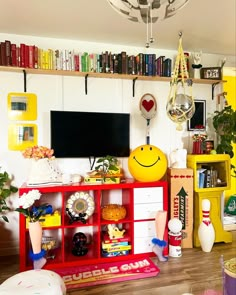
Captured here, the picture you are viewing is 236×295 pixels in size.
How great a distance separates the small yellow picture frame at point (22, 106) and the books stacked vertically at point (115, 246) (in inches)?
54.0

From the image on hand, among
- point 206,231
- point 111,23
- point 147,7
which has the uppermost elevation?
point 111,23

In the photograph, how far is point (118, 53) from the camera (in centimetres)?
267

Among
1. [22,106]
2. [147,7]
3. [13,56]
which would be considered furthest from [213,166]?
[13,56]

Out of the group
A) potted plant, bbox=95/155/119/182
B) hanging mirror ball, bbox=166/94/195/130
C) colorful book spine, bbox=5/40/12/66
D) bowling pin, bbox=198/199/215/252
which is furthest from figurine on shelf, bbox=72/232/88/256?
colorful book spine, bbox=5/40/12/66

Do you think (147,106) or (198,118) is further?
(198,118)

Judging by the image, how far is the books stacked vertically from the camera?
226cm

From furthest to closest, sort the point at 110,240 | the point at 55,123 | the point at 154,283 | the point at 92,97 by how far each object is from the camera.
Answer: the point at 92,97
the point at 55,123
the point at 110,240
the point at 154,283

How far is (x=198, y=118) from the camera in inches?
113

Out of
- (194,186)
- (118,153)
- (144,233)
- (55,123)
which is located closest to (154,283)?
(144,233)

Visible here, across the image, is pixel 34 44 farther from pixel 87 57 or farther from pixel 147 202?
pixel 147 202

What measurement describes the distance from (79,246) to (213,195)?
1449mm

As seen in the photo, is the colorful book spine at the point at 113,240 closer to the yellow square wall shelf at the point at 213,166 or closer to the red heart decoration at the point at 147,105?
the yellow square wall shelf at the point at 213,166

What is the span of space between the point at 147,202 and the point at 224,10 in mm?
1743

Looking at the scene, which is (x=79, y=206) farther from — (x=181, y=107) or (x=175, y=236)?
(x=181, y=107)
